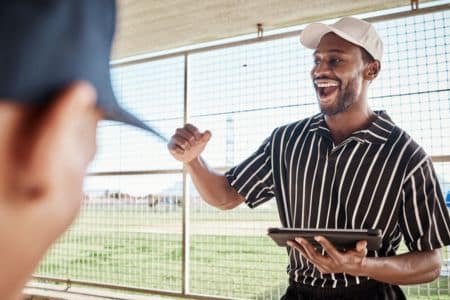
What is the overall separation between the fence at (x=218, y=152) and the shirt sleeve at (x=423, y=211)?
925 mm

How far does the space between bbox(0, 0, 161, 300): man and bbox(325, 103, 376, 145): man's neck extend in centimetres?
164

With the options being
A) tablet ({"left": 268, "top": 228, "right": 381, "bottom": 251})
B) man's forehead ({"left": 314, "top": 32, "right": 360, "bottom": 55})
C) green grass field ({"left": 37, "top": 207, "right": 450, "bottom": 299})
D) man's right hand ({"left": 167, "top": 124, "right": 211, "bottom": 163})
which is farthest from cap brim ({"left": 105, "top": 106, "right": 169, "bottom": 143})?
green grass field ({"left": 37, "top": 207, "right": 450, "bottom": 299})

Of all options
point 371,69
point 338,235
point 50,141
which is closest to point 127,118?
point 50,141

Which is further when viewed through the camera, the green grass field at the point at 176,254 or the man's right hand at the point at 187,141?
→ the green grass field at the point at 176,254

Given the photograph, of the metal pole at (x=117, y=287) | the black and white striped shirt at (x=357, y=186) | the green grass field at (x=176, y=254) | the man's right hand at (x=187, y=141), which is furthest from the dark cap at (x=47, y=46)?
the metal pole at (x=117, y=287)

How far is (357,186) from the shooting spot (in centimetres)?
167

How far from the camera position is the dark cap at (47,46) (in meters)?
0.21

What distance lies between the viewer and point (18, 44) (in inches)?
8.2

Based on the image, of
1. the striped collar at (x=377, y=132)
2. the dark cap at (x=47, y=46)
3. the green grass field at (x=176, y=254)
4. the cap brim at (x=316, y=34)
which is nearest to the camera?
the dark cap at (x=47, y=46)

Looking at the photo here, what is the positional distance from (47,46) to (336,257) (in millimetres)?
1311

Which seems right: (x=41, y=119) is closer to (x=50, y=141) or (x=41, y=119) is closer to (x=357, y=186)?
(x=50, y=141)

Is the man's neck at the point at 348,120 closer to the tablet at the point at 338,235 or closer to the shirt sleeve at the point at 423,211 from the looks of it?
the shirt sleeve at the point at 423,211

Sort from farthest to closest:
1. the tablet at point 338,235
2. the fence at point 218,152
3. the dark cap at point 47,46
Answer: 1. the fence at point 218,152
2. the tablet at point 338,235
3. the dark cap at point 47,46

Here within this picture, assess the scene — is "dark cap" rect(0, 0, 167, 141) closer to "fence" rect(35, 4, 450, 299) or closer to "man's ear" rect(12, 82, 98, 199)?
"man's ear" rect(12, 82, 98, 199)
